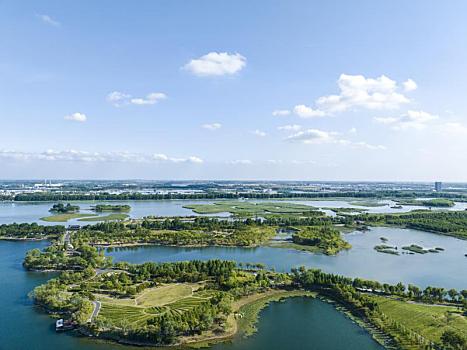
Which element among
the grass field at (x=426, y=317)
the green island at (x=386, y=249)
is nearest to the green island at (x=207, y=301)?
the grass field at (x=426, y=317)

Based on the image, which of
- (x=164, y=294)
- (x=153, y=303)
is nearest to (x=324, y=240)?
(x=164, y=294)

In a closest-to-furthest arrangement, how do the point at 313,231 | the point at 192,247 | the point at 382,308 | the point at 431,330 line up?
the point at 431,330 < the point at 382,308 < the point at 192,247 < the point at 313,231

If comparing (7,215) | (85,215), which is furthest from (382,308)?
(7,215)

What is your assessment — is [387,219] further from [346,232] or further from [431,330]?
[431,330]

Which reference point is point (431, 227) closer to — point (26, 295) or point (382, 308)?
point (382, 308)

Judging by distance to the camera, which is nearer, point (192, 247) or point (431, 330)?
point (431, 330)

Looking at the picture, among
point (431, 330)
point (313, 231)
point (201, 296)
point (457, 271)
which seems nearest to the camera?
point (431, 330)

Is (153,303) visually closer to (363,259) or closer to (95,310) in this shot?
(95,310)

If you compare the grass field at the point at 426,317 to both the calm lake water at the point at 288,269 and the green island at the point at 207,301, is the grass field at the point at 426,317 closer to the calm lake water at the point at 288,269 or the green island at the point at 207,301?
the green island at the point at 207,301
